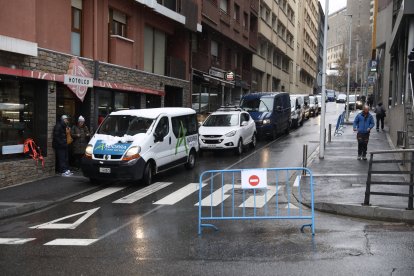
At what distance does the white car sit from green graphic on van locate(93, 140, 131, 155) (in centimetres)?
665

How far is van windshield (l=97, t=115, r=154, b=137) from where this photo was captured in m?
13.6

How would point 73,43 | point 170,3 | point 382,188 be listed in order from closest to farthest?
1. point 382,188
2. point 73,43
3. point 170,3

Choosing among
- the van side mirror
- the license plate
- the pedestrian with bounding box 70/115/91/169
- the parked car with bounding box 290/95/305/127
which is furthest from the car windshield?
the parked car with bounding box 290/95/305/127

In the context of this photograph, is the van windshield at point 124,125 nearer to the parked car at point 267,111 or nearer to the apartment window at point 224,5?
the parked car at point 267,111

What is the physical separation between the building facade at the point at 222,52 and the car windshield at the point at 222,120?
7.98m

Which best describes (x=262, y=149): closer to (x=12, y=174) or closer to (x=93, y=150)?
(x=93, y=150)

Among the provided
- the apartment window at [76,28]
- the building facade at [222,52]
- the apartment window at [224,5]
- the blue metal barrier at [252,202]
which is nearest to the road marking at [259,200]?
the blue metal barrier at [252,202]

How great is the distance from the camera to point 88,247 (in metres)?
7.12

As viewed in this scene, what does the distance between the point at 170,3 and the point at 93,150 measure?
13.6m

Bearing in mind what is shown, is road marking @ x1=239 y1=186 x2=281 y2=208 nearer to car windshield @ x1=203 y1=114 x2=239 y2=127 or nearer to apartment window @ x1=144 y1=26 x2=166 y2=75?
car windshield @ x1=203 y1=114 x2=239 y2=127

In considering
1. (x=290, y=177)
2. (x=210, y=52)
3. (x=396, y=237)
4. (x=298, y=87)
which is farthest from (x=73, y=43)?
(x=298, y=87)

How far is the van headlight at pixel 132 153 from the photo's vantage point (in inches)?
500

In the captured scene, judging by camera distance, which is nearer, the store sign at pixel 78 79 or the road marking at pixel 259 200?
the road marking at pixel 259 200

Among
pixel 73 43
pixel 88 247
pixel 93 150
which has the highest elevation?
pixel 73 43
